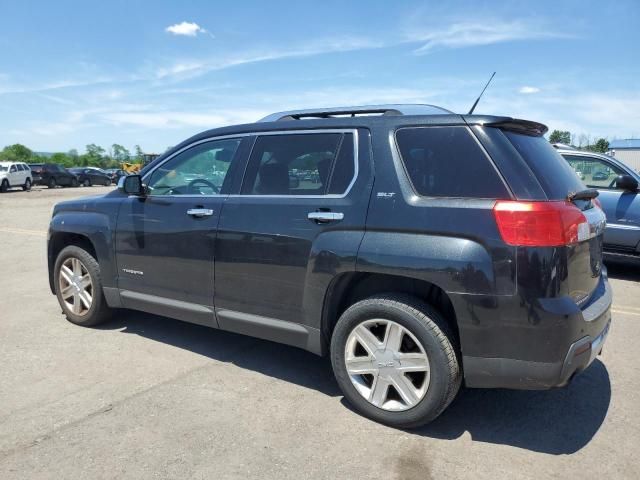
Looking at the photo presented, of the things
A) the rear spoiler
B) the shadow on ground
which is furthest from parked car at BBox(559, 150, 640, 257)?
the rear spoiler

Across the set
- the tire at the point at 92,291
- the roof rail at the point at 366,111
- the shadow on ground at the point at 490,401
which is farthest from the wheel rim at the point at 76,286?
the roof rail at the point at 366,111

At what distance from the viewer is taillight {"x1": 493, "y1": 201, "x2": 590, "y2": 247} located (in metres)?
2.70

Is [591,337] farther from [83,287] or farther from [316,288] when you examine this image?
[83,287]

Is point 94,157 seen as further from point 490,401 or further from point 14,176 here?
point 490,401

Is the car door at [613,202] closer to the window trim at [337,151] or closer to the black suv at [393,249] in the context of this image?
the black suv at [393,249]

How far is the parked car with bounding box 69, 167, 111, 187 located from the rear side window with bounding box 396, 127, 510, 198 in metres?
39.4

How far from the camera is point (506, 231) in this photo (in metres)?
2.73

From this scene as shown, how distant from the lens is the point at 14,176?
2922cm

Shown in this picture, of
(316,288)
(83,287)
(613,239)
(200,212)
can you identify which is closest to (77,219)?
(83,287)

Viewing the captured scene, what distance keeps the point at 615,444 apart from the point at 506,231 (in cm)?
145

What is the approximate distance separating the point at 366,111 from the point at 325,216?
0.83m

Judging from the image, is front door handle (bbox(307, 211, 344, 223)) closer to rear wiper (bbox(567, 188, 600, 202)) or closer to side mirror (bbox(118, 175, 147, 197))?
rear wiper (bbox(567, 188, 600, 202))

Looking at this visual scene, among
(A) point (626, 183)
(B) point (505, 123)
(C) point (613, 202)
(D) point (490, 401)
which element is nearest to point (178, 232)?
(B) point (505, 123)

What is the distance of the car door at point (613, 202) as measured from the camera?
7.34 metres
